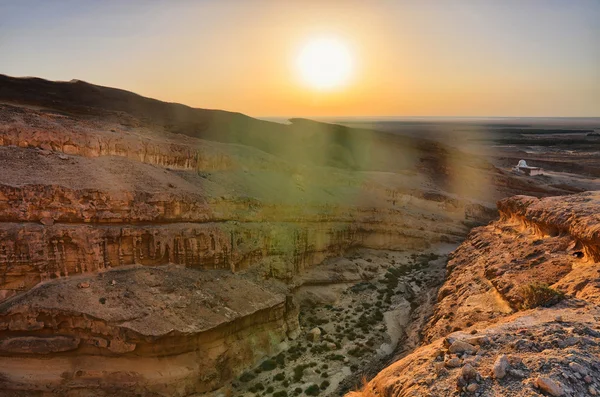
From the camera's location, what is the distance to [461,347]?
31.7 feet

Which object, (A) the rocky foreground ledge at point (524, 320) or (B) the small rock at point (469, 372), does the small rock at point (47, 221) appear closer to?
(A) the rocky foreground ledge at point (524, 320)

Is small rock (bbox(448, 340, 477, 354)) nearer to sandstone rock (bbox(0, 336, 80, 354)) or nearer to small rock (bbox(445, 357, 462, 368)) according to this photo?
small rock (bbox(445, 357, 462, 368))

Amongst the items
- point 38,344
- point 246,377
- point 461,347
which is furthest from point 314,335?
point 461,347

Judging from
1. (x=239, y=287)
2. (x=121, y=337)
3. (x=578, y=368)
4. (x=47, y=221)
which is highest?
(x=47, y=221)

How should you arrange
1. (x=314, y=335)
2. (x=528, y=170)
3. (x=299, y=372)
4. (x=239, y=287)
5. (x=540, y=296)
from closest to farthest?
1. (x=540, y=296)
2. (x=299, y=372)
3. (x=239, y=287)
4. (x=314, y=335)
5. (x=528, y=170)

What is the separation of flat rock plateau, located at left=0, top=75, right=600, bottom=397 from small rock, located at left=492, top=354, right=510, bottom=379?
85 mm

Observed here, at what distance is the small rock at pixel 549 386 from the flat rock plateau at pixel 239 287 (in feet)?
0.10

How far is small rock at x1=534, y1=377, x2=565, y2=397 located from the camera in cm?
766

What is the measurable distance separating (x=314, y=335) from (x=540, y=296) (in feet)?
45.4

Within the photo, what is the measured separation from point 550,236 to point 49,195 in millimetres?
23753

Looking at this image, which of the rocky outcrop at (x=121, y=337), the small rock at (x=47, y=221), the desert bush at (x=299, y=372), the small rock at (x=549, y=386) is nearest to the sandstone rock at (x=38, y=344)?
the rocky outcrop at (x=121, y=337)

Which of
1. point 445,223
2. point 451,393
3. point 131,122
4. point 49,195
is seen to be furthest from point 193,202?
point 445,223

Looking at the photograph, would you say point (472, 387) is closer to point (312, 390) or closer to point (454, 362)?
point (454, 362)

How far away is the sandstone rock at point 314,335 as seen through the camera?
23.8m
